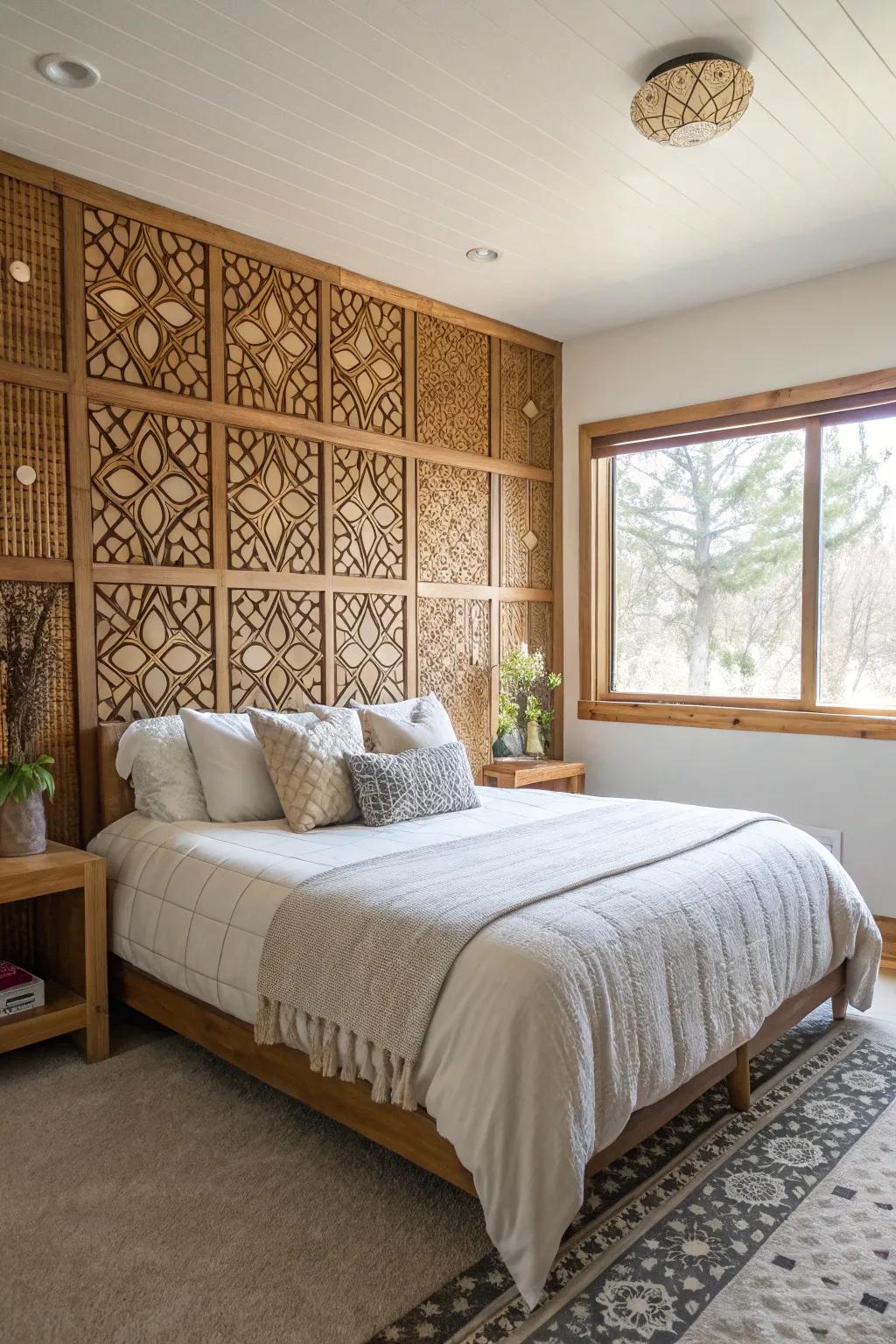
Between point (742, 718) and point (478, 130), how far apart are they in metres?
2.70

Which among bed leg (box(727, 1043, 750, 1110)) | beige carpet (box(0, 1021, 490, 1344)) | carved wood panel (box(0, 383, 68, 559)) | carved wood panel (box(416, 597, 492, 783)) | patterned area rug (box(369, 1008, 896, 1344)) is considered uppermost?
carved wood panel (box(0, 383, 68, 559))

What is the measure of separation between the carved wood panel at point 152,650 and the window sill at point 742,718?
7.03 ft

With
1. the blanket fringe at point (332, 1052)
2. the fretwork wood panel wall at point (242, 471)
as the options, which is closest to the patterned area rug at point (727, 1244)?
the blanket fringe at point (332, 1052)

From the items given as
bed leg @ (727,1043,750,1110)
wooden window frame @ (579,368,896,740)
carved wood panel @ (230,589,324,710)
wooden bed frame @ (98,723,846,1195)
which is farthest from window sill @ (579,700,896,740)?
bed leg @ (727,1043,750,1110)

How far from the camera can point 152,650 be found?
3.44 m

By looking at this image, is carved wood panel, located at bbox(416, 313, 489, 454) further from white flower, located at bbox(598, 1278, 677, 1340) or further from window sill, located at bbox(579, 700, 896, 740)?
white flower, located at bbox(598, 1278, 677, 1340)

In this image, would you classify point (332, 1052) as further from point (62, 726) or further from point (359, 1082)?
point (62, 726)

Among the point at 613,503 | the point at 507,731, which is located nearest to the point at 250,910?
the point at 507,731

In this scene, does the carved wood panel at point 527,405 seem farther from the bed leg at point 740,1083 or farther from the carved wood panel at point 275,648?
the bed leg at point 740,1083

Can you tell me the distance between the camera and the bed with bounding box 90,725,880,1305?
1.77 metres

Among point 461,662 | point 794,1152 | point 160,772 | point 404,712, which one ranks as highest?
point 461,662

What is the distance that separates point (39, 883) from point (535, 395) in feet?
11.4

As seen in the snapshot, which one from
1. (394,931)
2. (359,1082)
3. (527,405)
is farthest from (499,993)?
(527,405)

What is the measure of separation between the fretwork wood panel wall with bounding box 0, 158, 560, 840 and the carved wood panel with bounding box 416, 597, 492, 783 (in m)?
Result: 0.01
